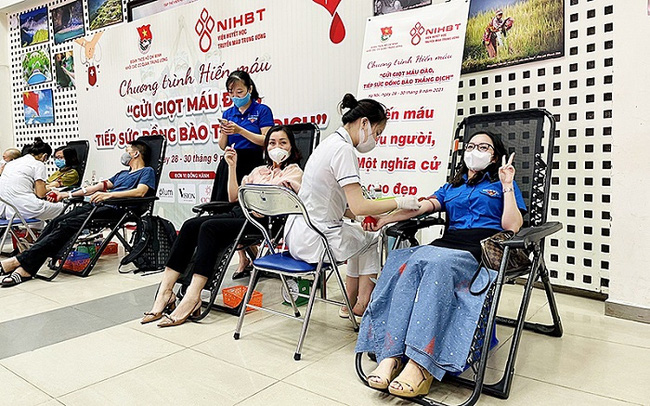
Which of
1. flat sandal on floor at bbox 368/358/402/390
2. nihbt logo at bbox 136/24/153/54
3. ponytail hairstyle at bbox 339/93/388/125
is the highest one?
nihbt logo at bbox 136/24/153/54

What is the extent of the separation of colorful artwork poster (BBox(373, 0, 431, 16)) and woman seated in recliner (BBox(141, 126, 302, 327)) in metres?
1.57

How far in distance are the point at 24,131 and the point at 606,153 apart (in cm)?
857

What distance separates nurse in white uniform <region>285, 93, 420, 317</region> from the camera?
260 centimetres

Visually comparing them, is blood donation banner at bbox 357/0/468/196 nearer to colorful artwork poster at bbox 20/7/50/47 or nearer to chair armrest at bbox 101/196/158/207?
chair armrest at bbox 101/196/158/207

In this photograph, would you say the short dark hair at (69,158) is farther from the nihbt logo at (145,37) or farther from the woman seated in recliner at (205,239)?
the woman seated in recliner at (205,239)

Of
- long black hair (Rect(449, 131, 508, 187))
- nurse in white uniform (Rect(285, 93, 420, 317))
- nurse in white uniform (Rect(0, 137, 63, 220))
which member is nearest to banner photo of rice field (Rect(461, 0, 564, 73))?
long black hair (Rect(449, 131, 508, 187))

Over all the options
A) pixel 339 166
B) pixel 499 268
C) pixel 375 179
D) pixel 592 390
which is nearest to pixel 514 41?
pixel 375 179

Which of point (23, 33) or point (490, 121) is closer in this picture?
point (490, 121)

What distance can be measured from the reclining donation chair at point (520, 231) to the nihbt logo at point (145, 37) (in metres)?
4.49

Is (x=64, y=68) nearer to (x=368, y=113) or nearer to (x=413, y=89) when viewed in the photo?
(x=413, y=89)

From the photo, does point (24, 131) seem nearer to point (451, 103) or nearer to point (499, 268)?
point (451, 103)

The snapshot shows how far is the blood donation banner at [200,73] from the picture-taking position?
464 centimetres

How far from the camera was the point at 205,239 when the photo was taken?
323 centimetres

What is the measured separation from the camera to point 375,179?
162 inches
